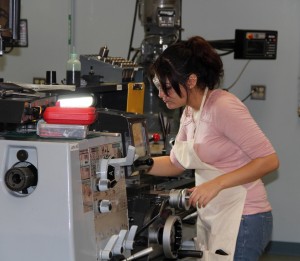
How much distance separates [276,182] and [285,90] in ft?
2.13

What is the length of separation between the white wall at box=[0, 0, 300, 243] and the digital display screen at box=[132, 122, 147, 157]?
2406 mm

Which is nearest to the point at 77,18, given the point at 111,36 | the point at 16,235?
the point at 111,36

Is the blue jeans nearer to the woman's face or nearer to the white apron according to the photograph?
the white apron

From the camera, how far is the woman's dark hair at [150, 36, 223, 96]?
2.07m

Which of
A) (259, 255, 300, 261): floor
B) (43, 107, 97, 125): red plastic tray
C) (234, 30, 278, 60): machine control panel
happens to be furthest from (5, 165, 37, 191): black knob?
(259, 255, 300, 261): floor

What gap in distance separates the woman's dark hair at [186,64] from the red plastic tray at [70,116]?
0.54m

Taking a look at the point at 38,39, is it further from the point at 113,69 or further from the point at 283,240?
the point at 283,240

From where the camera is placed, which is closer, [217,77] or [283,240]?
[217,77]

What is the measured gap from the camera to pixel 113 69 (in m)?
2.63

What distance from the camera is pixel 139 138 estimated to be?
6.17ft

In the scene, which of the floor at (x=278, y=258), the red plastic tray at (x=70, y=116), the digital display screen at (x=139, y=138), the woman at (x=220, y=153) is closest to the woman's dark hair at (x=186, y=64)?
the woman at (x=220, y=153)

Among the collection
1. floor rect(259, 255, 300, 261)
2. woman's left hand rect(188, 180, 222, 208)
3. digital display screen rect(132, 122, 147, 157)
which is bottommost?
floor rect(259, 255, 300, 261)

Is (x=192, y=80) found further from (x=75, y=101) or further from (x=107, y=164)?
(x=107, y=164)

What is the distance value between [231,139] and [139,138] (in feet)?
1.14
